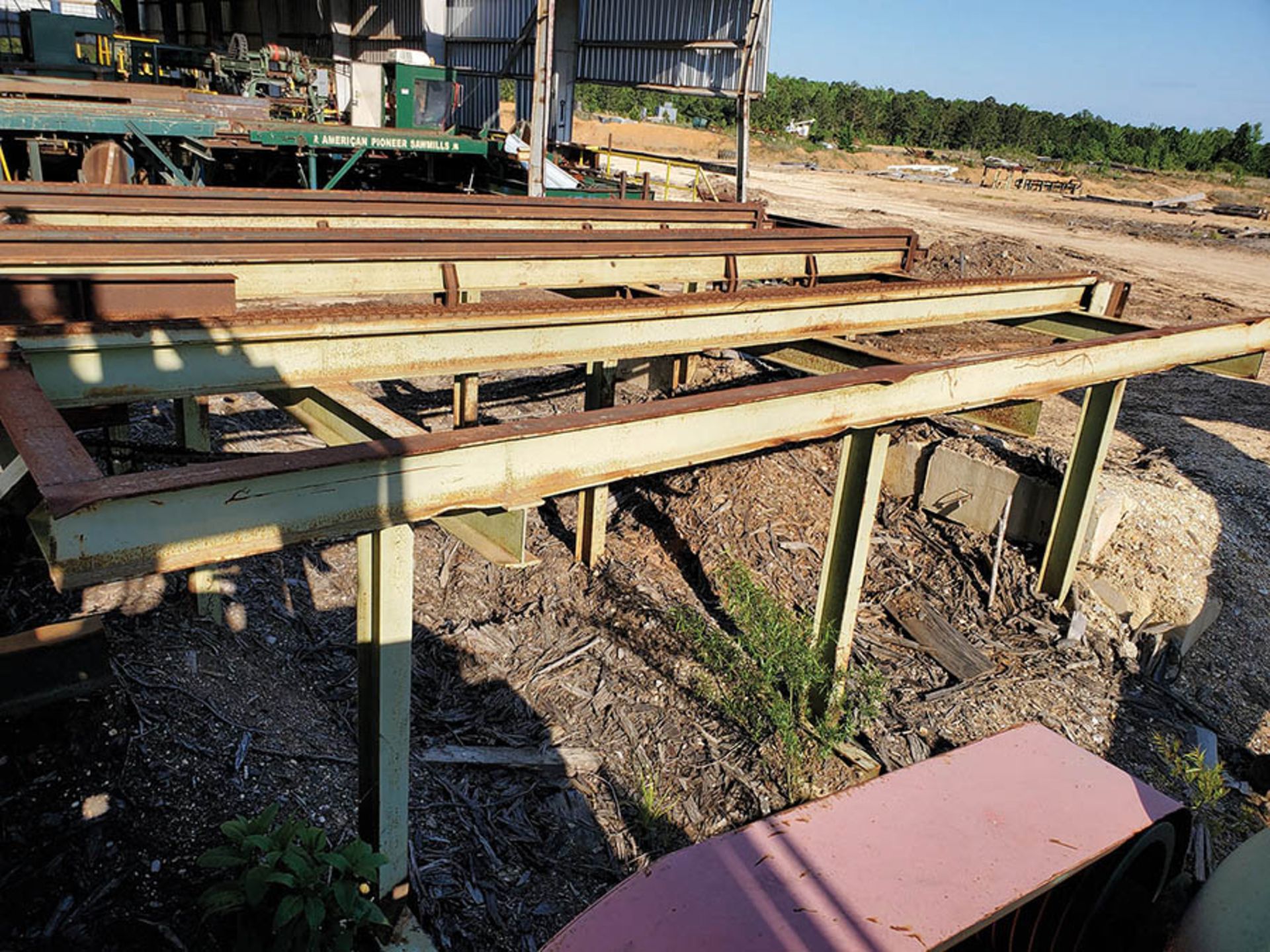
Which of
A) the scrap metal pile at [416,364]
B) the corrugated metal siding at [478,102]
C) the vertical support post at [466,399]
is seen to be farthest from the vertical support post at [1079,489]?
the corrugated metal siding at [478,102]

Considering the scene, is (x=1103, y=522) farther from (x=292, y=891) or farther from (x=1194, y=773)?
(x=292, y=891)

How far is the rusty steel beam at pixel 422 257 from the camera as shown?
3928mm

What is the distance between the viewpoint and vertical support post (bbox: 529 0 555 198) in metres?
11.9

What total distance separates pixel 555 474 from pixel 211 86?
17.3 metres

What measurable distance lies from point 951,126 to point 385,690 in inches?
2388

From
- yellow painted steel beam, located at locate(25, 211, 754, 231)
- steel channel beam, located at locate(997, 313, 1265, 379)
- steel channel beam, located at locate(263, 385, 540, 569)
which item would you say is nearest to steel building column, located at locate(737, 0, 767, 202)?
yellow painted steel beam, located at locate(25, 211, 754, 231)

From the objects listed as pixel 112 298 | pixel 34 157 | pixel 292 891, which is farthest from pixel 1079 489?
pixel 34 157

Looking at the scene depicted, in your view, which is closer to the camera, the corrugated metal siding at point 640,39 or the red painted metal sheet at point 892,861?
the red painted metal sheet at point 892,861

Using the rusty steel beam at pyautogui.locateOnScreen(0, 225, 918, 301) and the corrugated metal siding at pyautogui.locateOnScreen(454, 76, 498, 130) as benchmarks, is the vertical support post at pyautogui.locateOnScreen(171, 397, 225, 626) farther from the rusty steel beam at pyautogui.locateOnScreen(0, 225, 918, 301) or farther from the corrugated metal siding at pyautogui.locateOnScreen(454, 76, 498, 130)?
the corrugated metal siding at pyautogui.locateOnScreen(454, 76, 498, 130)

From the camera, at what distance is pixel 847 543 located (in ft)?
15.7

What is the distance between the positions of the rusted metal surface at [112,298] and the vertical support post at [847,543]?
280cm

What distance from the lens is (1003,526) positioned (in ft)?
22.2

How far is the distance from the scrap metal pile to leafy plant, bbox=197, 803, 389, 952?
221 mm

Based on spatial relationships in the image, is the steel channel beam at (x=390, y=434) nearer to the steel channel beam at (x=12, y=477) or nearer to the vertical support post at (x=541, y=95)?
the steel channel beam at (x=12, y=477)
